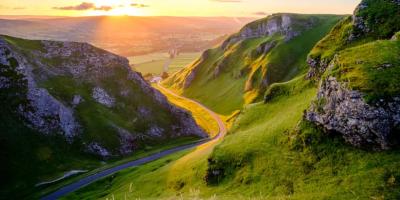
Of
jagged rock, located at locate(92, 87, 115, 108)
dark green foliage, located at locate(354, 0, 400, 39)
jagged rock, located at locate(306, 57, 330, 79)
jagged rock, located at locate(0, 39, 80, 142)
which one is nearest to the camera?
dark green foliage, located at locate(354, 0, 400, 39)

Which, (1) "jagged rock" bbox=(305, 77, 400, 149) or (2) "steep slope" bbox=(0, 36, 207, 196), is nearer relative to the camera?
(1) "jagged rock" bbox=(305, 77, 400, 149)

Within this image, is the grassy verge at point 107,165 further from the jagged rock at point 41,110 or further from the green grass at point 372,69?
the green grass at point 372,69

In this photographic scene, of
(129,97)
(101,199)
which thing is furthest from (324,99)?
(129,97)

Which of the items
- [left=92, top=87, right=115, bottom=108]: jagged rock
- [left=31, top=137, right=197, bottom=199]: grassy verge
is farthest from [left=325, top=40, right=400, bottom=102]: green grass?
[left=92, top=87, right=115, bottom=108]: jagged rock

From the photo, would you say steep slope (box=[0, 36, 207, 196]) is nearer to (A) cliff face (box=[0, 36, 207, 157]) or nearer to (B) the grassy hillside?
(A) cliff face (box=[0, 36, 207, 157])

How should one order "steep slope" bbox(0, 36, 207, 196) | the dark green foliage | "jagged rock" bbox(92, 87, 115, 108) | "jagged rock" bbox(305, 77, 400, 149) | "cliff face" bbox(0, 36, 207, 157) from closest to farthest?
1. "jagged rock" bbox(305, 77, 400, 149)
2. the dark green foliage
3. "steep slope" bbox(0, 36, 207, 196)
4. "cliff face" bbox(0, 36, 207, 157)
5. "jagged rock" bbox(92, 87, 115, 108)

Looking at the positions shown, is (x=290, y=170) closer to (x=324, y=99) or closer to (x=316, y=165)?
(x=316, y=165)

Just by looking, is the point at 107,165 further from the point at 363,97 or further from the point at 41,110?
the point at 363,97

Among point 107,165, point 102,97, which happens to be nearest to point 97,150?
point 107,165
